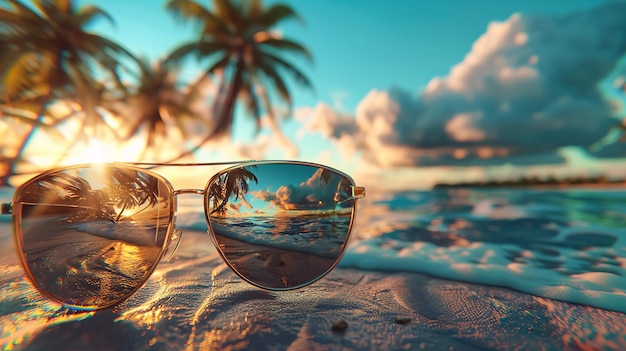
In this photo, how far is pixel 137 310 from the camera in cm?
94

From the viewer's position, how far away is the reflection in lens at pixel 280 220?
3.69 feet

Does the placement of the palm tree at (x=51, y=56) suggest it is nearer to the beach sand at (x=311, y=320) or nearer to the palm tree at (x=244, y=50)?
the palm tree at (x=244, y=50)

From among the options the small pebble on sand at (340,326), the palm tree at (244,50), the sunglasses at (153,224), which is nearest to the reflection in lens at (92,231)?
the sunglasses at (153,224)

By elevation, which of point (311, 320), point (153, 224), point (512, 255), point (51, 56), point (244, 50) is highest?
point (244, 50)

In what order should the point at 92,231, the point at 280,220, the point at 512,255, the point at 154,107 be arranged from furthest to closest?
1. the point at 154,107
2. the point at 512,255
3. the point at 280,220
4. the point at 92,231

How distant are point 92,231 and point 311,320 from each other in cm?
86

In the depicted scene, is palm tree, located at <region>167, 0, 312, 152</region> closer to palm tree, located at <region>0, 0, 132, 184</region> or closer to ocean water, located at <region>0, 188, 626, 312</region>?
palm tree, located at <region>0, 0, 132, 184</region>

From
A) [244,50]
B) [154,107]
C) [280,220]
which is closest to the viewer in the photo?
[280,220]

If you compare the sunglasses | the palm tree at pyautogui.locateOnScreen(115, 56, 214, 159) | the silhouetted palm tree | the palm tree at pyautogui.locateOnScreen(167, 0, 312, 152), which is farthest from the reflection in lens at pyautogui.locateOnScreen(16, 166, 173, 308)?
the palm tree at pyautogui.locateOnScreen(115, 56, 214, 159)

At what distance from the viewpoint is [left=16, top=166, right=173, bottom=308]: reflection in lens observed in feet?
3.18

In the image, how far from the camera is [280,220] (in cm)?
115

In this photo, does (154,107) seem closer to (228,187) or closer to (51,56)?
(51,56)

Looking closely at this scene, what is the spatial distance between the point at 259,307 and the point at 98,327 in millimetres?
484

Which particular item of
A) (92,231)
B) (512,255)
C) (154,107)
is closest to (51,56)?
(154,107)
